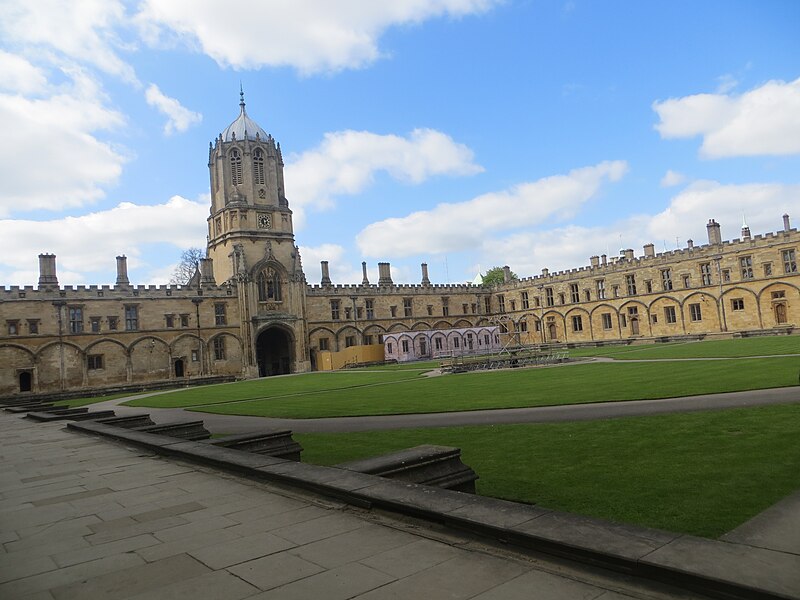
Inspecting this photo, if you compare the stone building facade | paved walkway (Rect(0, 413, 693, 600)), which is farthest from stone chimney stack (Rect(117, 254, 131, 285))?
paved walkway (Rect(0, 413, 693, 600))

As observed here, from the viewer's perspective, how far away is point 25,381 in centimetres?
4038

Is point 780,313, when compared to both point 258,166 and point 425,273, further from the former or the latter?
point 258,166

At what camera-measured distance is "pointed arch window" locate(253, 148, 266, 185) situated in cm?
5356

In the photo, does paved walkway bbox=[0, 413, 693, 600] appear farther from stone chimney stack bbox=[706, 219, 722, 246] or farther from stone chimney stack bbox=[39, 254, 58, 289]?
stone chimney stack bbox=[706, 219, 722, 246]

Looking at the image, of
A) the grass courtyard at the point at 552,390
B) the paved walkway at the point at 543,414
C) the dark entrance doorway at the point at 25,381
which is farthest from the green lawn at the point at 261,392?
the dark entrance doorway at the point at 25,381

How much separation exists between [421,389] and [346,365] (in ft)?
99.2

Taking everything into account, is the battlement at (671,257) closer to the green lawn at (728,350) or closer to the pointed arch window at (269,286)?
the green lawn at (728,350)

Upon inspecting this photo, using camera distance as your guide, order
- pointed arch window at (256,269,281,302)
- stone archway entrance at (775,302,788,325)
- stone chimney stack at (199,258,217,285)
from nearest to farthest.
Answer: stone archway entrance at (775,302,788,325)
stone chimney stack at (199,258,217,285)
pointed arch window at (256,269,281,302)

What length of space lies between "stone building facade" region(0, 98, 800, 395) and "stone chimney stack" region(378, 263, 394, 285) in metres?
Result: 0.11

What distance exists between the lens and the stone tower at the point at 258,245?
50281 mm

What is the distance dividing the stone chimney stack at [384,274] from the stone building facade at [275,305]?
0.11 m

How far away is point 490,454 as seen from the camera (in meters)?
8.40

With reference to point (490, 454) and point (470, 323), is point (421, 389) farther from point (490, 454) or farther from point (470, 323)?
point (470, 323)

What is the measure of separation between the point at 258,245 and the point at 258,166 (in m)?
7.80
